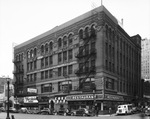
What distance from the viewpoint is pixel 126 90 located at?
5112 cm

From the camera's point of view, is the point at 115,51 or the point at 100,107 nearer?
the point at 100,107

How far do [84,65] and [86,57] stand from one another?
1706mm

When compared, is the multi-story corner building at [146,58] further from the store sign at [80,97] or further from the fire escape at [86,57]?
the store sign at [80,97]

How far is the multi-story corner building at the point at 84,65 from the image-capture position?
40.3m

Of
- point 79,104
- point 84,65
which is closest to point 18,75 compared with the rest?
point 79,104

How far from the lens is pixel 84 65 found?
4253 cm

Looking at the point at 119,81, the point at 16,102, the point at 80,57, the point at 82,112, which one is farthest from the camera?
the point at 16,102

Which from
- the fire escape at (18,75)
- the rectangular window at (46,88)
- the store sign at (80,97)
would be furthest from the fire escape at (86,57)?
the fire escape at (18,75)

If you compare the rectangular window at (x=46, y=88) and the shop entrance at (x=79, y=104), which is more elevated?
the rectangular window at (x=46, y=88)

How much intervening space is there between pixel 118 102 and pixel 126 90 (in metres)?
6.52

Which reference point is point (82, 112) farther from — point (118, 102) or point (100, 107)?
point (118, 102)

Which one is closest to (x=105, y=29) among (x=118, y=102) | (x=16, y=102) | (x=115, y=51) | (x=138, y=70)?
(x=115, y=51)

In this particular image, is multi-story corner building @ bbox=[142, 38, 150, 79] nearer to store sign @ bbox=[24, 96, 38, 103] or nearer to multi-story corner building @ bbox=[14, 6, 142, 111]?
multi-story corner building @ bbox=[14, 6, 142, 111]

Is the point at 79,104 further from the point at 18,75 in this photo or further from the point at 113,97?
the point at 18,75
